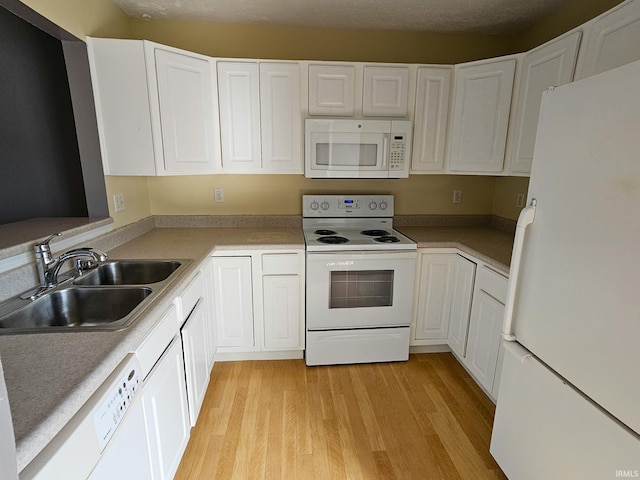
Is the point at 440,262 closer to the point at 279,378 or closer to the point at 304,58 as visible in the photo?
the point at 279,378

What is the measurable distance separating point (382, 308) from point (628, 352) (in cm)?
151

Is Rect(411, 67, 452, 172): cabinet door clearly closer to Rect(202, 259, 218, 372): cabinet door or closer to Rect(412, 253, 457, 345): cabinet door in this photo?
Rect(412, 253, 457, 345): cabinet door

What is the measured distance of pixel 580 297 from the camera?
1.03 meters

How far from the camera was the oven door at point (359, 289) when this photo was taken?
87.4 inches

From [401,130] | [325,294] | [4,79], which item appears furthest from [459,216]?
[4,79]

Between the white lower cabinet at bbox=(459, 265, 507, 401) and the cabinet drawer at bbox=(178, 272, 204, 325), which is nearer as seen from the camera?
the cabinet drawer at bbox=(178, 272, 204, 325)

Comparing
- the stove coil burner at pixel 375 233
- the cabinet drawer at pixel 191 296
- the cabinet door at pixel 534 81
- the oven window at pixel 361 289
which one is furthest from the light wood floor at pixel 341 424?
the cabinet door at pixel 534 81

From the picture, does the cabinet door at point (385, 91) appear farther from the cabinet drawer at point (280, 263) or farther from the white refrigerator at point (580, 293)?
the white refrigerator at point (580, 293)

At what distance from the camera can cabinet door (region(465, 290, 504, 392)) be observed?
6.16 ft

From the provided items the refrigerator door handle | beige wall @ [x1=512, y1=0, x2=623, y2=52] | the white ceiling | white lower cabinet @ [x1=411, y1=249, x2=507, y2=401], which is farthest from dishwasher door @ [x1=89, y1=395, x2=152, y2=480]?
beige wall @ [x1=512, y1=0, x2=623, y2=52]

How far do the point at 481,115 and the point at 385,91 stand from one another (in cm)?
69

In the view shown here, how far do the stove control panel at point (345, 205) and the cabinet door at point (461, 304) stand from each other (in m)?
0.77

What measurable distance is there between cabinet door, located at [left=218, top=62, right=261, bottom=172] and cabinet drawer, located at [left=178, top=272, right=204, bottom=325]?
95 cm

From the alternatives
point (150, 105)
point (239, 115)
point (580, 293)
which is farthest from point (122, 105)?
point (580, 293)
